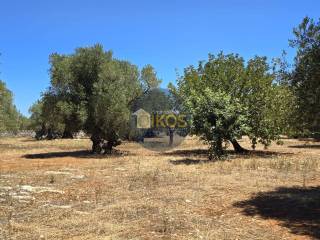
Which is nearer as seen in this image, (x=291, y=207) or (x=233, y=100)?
(x=291, y=207)

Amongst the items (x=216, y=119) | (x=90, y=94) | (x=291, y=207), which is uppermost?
(x=90, y=94)

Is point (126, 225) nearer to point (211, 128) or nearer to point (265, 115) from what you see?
point (211, 128)

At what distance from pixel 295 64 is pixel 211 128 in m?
11.7

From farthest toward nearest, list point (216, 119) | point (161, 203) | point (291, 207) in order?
point (216, 119) → point (161, 203) → point (291, 207)

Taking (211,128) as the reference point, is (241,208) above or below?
below

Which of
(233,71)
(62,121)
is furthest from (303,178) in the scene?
(62,121)

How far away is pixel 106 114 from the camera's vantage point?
88.2 ft

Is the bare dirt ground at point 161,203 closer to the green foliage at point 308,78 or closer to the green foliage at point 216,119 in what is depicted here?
the green foliage at point 308,78

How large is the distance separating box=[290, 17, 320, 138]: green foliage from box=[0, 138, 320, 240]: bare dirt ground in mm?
2306

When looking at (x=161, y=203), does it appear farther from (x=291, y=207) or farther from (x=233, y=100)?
(x=233, y=100)

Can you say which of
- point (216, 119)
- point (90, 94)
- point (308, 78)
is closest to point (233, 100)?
point (216, 119)

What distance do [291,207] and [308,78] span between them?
11.9 ft

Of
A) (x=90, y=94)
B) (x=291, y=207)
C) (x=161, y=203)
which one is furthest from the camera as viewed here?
(x=90, y=94)

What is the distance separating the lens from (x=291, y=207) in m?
11.2
